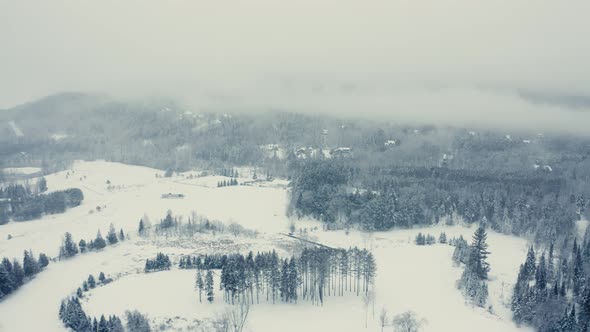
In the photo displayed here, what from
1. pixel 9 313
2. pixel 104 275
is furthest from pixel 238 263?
pixel 9 313

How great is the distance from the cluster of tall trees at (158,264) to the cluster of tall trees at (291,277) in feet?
59.1

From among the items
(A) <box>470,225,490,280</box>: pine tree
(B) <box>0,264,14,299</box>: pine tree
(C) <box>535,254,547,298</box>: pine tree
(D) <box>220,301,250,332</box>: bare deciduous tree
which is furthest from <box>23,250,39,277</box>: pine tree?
(C) <box>535,254,547,298</box>: pine tree

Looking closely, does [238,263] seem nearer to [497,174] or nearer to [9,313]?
[9,313]

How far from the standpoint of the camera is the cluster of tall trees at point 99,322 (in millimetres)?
59531

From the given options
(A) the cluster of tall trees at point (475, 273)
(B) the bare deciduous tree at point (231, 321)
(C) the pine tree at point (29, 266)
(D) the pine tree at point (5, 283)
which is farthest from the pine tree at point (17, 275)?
(A) the cluster of tall trees at point (475, 273)

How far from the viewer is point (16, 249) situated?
105000mm

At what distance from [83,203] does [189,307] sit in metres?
106

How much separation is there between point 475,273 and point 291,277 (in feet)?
117

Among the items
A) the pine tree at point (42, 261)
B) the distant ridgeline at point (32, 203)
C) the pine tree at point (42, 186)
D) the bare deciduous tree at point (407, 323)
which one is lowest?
the bare deciduous tree at point (407, 323)

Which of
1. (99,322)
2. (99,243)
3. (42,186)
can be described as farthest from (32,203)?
(99,322)

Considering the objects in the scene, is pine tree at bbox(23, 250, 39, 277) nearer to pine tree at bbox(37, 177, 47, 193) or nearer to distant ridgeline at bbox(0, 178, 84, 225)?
distant ridgeline at bbox(0, 178, 84, 225)

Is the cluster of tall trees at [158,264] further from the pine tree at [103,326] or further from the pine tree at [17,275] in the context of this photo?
the pine tree at [103,326]

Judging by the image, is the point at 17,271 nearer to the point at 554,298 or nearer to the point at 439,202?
the point at 554,298

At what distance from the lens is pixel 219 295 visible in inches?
2916
